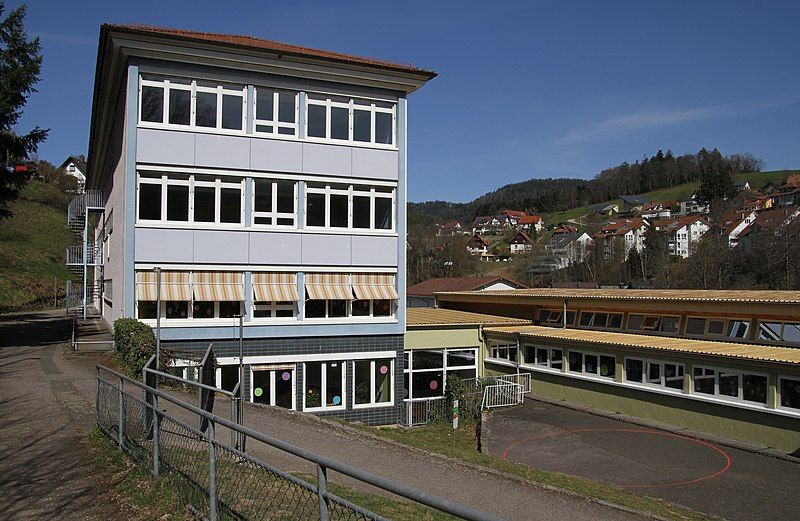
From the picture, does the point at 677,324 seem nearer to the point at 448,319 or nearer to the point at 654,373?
the point at 654,373

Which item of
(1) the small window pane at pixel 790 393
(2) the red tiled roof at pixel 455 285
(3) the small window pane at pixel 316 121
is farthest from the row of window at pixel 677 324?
(2) the red tiled roof at pixel 455 285

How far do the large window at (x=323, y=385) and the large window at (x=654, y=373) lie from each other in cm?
972

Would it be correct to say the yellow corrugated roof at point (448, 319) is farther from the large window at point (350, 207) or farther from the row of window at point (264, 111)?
the row of window at point (264, 111)

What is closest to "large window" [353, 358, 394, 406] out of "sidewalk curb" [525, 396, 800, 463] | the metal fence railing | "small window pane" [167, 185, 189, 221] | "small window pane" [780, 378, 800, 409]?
"sidewalk curb" [525, 396, 800, 463]

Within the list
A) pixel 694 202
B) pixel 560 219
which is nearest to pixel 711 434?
pixel 694 202

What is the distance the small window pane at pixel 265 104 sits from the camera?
22375 millimetres

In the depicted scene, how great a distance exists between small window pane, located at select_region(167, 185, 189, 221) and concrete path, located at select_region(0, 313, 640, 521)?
18.3 feet

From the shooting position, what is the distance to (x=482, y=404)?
25.3m

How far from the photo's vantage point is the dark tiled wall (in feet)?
72.0

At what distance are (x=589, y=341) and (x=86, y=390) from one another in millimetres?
16835

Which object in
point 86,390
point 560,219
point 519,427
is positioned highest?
point 560,219

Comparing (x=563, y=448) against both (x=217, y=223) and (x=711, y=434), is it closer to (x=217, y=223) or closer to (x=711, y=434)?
(x=711, y=434)

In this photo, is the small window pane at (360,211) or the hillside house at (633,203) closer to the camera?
the small window pane at (360,211)

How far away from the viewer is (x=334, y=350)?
23203 mm
